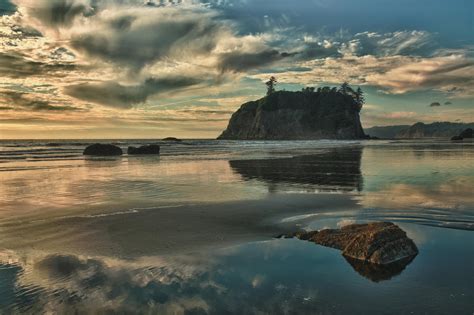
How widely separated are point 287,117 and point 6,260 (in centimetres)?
15844

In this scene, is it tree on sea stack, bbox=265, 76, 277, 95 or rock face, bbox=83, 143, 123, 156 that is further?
tree on sea stack, bbox=265, 76, 277, 95

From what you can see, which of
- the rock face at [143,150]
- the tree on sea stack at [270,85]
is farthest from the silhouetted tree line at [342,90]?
the rock face at [143,150]

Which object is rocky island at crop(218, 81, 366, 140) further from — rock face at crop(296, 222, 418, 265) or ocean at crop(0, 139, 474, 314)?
rock face at crop(296, 222, 418, 265)

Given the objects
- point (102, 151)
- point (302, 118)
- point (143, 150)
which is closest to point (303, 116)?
point (302, 118)

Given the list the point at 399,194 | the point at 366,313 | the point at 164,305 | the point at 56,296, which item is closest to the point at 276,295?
the point at 366,313

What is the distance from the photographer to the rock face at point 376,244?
19.4ft

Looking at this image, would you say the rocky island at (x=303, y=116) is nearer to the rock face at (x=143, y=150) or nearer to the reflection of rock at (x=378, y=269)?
the rock face at (x=143, y=150)

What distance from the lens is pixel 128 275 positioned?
208 inches

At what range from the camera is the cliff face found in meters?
150

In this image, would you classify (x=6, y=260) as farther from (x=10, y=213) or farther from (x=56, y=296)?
(x=10, y=213)

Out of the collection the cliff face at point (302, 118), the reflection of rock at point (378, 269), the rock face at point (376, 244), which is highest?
the cliff face at point (302, 118)

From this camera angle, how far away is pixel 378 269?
5574mm

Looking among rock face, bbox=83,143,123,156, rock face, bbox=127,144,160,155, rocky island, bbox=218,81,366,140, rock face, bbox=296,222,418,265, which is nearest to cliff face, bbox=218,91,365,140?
rocky island, bbox=218,81,366,140

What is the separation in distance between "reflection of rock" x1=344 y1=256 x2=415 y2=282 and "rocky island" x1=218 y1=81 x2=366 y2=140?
14468 cm
